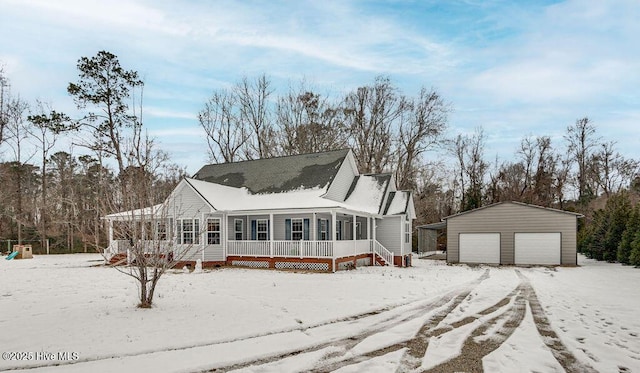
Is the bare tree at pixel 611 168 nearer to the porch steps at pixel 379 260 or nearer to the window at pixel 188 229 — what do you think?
the porch steps at pixel 379 260

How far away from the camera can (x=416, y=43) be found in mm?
16469

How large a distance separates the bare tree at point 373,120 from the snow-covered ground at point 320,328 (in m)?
23.7

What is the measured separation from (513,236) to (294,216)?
12.4m

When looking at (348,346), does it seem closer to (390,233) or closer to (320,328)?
(320,328)

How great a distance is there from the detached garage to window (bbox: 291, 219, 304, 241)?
9.60m

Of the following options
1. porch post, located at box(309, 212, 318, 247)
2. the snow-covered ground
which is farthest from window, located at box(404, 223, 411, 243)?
the snow-covered ground

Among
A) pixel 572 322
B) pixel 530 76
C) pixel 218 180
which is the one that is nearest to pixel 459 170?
pixel 530 76

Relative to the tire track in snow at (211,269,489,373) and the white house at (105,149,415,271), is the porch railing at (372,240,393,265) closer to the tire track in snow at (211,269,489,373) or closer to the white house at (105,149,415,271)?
the white house at (105,149,415,271)

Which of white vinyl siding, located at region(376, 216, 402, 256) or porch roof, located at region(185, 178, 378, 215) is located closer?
porch roof, located at region(185, 178, 378, 215)

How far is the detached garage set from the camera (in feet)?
68.1

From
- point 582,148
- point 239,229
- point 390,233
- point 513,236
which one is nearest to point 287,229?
point 239,229

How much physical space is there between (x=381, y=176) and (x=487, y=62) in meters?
8.31

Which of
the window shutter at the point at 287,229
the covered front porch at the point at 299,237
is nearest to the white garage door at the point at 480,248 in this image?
the covered front porch at the point at 299,237

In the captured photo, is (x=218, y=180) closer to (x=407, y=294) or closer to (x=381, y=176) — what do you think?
(x=381, y=176)
